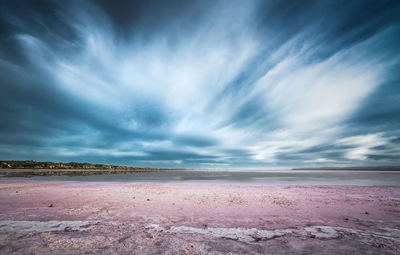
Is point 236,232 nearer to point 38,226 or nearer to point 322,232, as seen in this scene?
point 322,232

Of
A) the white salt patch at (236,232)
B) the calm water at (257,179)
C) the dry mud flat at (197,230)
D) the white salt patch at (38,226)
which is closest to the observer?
the dry mud flat at (197,230)

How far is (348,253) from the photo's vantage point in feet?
14.0

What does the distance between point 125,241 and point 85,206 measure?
18.9 feet

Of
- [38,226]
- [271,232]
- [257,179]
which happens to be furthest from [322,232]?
[257,179]

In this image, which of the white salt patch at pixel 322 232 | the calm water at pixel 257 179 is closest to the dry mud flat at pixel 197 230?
the white salt patch at pixel 322 232

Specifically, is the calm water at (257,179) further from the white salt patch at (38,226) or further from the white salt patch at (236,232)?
the white salt patch at (38,226)

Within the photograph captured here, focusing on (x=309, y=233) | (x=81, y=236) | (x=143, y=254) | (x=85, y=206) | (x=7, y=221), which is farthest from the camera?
(x=85, y=206)

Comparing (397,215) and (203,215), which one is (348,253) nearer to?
(203,215)

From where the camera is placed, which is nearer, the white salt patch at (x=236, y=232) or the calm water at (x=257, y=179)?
the white salt patch at (x=236, y=232)

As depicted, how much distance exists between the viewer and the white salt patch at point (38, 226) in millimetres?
5684

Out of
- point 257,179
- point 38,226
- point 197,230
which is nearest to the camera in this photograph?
point 197,230

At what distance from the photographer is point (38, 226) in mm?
6059

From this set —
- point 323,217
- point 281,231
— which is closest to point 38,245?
point 281,231

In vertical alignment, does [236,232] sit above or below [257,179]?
above
